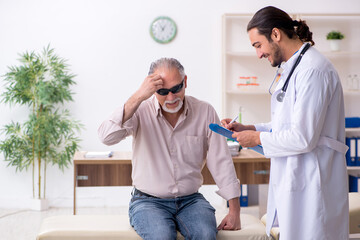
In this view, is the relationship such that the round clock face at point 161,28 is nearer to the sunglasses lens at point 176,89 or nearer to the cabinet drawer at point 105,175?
the cabinet drawer at point 105,175

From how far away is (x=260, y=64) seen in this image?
4852mm

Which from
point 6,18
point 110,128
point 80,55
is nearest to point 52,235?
point 110,128

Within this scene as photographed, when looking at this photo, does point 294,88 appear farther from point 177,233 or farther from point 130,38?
point 130,38

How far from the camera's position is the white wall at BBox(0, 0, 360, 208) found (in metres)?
4.68

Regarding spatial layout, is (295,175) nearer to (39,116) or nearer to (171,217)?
(171,217)

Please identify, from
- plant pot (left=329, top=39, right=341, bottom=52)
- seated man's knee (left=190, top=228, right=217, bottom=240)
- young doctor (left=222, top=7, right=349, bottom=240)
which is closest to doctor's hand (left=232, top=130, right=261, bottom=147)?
young doctor (left=222, top=7, right=349, bottom=240)

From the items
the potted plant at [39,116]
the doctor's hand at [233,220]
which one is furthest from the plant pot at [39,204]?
the doctor's hand at [233,220]

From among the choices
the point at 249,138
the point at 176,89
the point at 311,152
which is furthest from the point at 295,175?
the point at 176,89

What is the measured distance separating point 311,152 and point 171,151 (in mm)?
705

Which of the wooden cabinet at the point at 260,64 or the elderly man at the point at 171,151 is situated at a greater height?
the wooden cabinet at the point at 260,64

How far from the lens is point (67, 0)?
470cm

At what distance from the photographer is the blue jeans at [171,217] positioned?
1.98 meters

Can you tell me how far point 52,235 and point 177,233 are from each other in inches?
22.2

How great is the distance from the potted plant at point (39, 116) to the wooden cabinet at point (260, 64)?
1.62 meters
